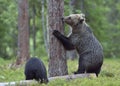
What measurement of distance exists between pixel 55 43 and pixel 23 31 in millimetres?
8983

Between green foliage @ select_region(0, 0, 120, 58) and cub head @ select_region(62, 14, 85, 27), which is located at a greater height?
cub head @ select_region(62, 14, 85, 27)

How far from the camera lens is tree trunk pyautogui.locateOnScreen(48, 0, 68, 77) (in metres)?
11.7

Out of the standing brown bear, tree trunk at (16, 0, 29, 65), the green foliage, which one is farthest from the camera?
the green foliage

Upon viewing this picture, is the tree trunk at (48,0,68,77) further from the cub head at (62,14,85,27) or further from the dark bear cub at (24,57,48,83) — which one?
the dark bear cub at (24,57,48,83)

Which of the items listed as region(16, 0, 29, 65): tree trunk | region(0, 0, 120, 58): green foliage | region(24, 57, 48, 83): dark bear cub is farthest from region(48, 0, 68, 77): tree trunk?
region(0, 0, 120, 58): green foliage

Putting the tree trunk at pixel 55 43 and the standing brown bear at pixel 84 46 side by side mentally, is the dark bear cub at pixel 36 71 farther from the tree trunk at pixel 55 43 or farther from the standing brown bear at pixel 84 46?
the standing brown bear at pixel 84 46

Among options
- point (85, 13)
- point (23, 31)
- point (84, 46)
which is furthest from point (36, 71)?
point (85, 13)

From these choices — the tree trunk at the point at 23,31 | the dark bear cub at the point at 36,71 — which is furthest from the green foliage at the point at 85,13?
the dark bear cub at the point at 36,71

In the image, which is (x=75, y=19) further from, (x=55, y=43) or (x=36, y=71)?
(x=36, y=71)

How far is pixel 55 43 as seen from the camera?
11797 millimetres

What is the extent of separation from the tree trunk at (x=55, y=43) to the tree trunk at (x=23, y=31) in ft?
27.8

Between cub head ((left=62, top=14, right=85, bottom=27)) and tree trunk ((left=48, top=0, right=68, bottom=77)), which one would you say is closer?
tree trunk ((left=48, top=0, right=68, bottom=77))

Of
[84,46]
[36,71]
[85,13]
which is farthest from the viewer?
[85,13]

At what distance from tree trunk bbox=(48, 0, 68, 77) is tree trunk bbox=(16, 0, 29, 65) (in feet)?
27.8
